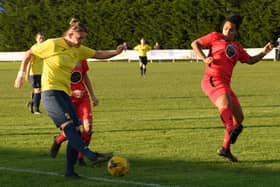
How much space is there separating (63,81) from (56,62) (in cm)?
25

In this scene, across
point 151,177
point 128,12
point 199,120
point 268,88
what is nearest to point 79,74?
point 151,177

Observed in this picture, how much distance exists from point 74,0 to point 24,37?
21.7 ft

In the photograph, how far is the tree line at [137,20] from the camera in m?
66.4

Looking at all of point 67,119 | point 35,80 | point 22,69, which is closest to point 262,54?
point 67,119

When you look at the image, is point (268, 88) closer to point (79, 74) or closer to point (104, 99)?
point (104, 99)

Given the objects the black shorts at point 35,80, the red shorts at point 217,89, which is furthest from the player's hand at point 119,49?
the black shorts at point 35,80

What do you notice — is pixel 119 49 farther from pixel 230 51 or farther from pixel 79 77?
pixel 230 51

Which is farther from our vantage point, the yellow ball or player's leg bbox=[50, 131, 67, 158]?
player's leg bbox=[50, 131, 67, 158]

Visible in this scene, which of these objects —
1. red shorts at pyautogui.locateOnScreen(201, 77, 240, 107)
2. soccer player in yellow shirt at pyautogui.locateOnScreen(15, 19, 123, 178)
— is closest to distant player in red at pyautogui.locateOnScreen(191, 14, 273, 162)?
red shorts at pyautogui.locateOnScreen(201, 77, 240, 107)

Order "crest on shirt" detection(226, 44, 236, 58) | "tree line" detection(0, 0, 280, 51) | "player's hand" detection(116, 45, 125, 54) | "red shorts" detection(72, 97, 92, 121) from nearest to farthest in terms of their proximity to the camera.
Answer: "player's hand" detection(116, 45, 125, 54) → "red shorts" detection(72, 97, 92, 121) → "crest on shirt" detection(226, 44, 236, 58) → "tree line" detection(0, 0, 280, 51)

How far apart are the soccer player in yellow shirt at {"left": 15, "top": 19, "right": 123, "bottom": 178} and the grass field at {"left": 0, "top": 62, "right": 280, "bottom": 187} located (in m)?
0.53

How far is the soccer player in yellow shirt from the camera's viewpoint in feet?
30.1

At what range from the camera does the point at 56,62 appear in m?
9.34

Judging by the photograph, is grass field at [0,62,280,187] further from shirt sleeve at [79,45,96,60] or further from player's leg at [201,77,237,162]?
shirt sleeve at [79,45,96,60]
